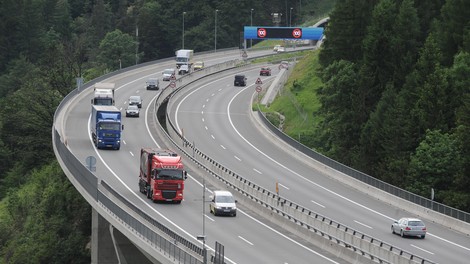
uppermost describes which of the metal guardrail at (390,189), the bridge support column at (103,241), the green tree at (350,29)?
the green tree at (350,29)

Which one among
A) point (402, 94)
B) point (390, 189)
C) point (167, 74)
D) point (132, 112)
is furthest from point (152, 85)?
point (390, 189)

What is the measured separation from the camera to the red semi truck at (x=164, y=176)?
227ft

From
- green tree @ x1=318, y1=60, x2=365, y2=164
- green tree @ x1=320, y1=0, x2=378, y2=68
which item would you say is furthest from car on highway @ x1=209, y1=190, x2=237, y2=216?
green tree @ x1=320, y1=0, x2=378, y2=68

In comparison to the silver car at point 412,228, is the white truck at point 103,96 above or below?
above

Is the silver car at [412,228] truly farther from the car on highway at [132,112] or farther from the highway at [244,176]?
the car on highway at [132,112]

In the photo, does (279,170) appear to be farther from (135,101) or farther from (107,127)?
(135,101)

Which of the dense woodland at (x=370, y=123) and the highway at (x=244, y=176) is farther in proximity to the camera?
the dense woodland at (x=370, y=123)

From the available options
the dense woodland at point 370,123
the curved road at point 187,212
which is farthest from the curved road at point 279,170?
the dense woodland at point 370,123

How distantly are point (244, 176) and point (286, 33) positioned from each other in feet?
307

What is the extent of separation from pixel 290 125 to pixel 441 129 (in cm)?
3239

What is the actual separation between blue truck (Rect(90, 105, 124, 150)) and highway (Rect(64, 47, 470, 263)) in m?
0.77

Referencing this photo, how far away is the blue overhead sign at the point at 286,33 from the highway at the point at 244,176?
40.2 m

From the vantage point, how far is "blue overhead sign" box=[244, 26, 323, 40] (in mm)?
173250

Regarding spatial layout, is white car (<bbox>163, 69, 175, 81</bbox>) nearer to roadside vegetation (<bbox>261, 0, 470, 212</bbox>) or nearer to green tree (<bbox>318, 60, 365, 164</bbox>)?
roadside vegetation (<bbox>261, 0, 470, 212</bbox>)
